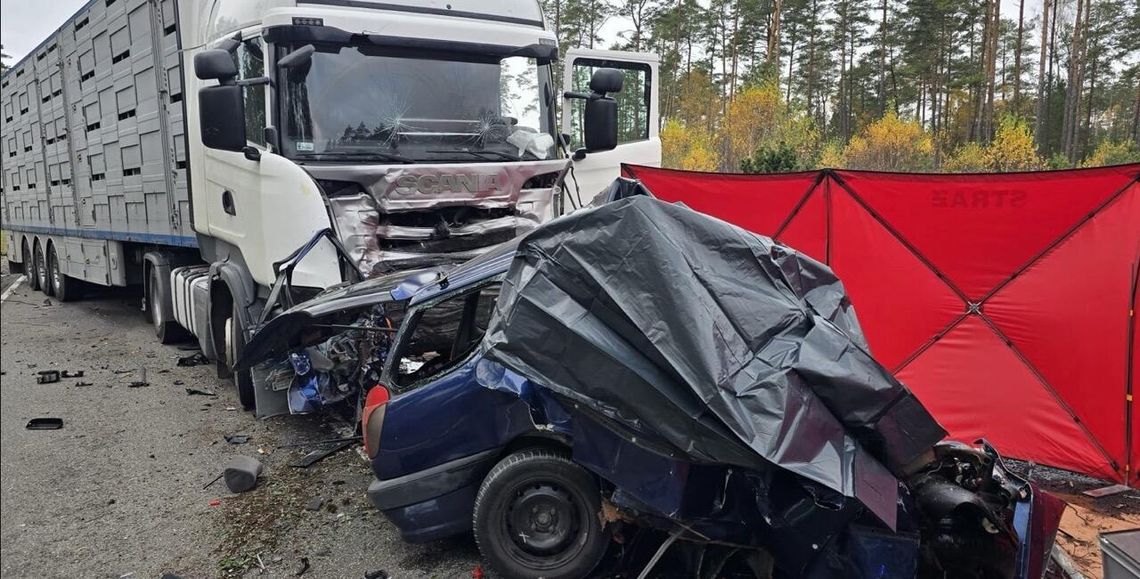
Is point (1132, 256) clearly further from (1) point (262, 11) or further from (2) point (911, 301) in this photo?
Result: (1) point (262, 11)

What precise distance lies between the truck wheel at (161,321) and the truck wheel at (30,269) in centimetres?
746

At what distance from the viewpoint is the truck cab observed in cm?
539

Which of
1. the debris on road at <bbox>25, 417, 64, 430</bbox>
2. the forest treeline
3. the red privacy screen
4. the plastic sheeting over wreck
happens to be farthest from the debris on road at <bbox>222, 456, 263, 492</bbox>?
the forest treeline

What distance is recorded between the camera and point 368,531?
417cm

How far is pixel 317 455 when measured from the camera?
5.36 m

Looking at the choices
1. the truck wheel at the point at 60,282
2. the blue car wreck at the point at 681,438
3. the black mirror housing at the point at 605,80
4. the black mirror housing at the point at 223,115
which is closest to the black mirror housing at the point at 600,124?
the black mirror housing at the point at 605,80

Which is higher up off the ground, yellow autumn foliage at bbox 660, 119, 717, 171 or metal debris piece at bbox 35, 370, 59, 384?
yellow autumn foliage at bbox 660, 119, 717, 171

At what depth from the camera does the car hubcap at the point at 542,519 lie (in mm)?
3484

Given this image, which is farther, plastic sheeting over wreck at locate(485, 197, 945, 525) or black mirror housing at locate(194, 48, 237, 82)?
black mirror housing at locate(194, 48, 237, 82)

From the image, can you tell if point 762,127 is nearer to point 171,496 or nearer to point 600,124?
point 600,124

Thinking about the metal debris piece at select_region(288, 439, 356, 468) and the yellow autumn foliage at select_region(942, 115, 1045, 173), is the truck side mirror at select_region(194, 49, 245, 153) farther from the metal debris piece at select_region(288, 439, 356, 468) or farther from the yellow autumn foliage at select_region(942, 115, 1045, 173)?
the yellow autumn foliage at select_region(942, 115, 1045, 173)

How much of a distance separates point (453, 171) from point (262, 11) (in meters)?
1.95

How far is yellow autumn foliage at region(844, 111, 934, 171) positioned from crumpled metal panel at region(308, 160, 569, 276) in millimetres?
28461

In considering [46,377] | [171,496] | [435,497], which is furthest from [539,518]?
[46,377]
